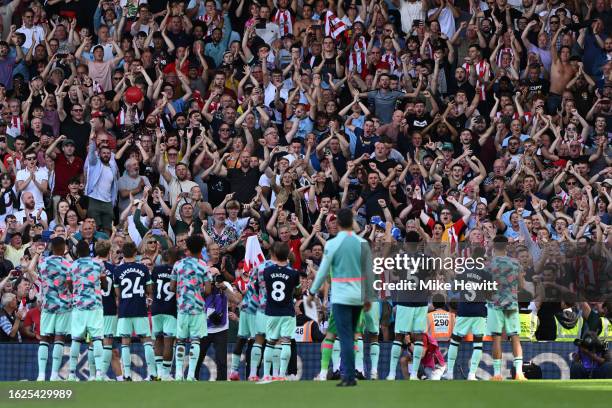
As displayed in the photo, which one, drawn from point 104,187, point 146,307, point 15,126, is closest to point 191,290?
point 146,307

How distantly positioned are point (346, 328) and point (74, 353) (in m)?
5.78

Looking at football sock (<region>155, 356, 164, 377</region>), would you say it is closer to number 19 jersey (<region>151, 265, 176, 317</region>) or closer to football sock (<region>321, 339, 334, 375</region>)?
number 19 jersey (<region>151, 265, 176, 317</region>)

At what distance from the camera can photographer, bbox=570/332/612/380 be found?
22.0 m

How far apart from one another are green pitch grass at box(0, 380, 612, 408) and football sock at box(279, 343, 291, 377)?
4.85 ft

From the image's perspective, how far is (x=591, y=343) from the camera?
21.9 meters

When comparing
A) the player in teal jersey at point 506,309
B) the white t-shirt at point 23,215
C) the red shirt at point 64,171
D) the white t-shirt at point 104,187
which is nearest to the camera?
the player in teal jersey at point 506,309

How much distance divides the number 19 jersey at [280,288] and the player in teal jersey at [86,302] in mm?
2579

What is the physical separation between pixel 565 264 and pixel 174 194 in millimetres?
7346

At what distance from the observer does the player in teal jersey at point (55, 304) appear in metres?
21.2

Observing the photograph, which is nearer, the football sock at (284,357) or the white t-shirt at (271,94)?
the football sock at (284,357)

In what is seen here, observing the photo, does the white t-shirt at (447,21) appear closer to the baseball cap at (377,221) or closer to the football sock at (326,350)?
the baseball cap at (377,221)

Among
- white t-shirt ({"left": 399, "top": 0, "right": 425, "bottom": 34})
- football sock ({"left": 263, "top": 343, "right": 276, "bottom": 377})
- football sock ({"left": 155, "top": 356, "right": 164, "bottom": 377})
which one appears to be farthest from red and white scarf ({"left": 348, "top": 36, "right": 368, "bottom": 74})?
football sock ({"left": 263, "top": 343, "right": 276, "bottom": 377})

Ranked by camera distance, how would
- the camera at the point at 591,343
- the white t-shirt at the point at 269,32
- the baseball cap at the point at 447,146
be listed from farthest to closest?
the white t-shirt at the point at 269,32
the baseball cap at the point at 447,146
the camera at the point at 591,343

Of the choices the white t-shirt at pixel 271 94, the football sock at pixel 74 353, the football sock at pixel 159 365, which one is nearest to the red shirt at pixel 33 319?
the football sock at pixel 74 353
